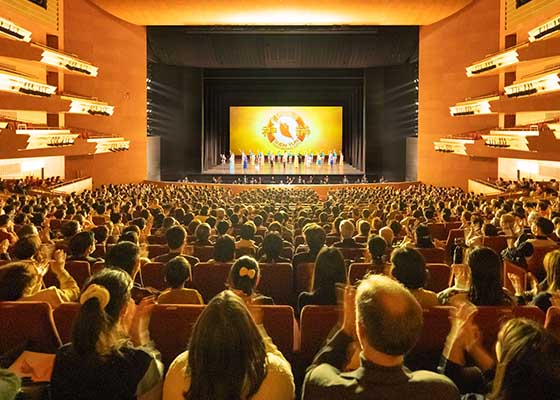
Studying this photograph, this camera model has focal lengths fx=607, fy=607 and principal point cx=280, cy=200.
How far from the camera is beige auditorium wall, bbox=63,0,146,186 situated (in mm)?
26219

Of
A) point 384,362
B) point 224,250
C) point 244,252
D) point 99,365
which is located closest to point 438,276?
point 224,250

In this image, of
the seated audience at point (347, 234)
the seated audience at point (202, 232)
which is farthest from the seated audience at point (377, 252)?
the seated audience at point (202, 232)

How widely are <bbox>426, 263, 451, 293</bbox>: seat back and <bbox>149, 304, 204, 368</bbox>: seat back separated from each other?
108 inches

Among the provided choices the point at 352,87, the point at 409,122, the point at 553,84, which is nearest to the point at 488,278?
the point at 553,84

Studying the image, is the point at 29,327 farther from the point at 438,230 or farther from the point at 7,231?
the point at 438,230

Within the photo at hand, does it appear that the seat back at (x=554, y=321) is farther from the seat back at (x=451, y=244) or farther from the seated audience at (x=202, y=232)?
the seated audience at (x=202, y=232)

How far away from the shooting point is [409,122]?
33.0m

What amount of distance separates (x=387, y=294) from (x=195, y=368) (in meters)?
0.68

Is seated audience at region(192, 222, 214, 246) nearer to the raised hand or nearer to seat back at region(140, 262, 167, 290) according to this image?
seat back at region(140, 262, 167, 290)

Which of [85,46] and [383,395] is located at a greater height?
[85,46]

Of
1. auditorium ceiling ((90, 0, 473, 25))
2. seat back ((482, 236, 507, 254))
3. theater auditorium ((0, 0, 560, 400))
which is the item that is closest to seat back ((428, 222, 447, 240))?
theater auditorium ((0, 0, 560, 400))

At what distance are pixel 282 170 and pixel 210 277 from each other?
27772mm

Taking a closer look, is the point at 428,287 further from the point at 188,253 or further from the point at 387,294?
the point at 387,294

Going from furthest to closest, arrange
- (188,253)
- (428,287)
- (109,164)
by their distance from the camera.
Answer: (109,164)
(188,253)
(428,287)
